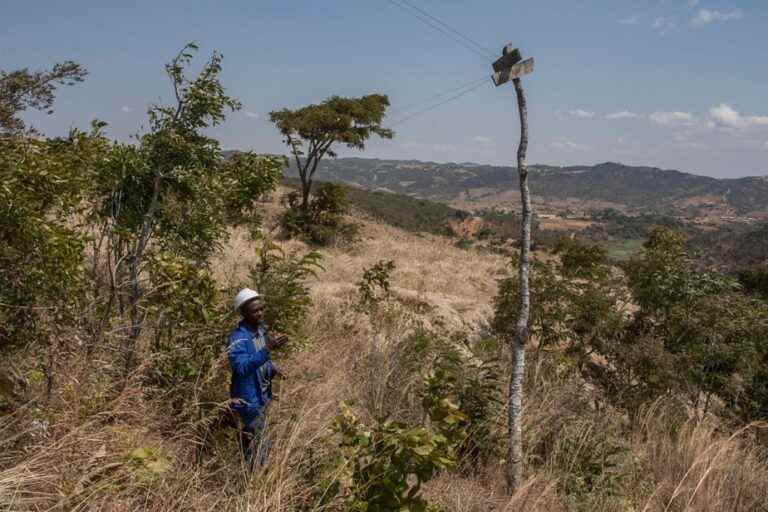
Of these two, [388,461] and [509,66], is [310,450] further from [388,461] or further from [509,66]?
[509,66]

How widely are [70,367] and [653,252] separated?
10.2 m

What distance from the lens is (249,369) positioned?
3037 mm

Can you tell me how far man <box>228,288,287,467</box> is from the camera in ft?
9.93

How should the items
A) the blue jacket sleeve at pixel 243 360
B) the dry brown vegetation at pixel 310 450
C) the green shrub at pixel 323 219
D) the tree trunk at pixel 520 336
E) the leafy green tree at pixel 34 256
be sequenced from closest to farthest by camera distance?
1. the dry brown vegetation at pixel 310 450
2. the leafy green tree at pixel 34 256
3. the blue jacket sleeve at pixel 243 360
4. the tree trunk at pixel 520 336
5. the green shrub at pixel 323 219

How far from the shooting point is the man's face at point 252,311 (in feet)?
10.6

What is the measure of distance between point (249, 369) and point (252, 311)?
0.39m

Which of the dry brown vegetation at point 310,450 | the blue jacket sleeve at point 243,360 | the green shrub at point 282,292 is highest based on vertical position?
the green shrub at point 282,292

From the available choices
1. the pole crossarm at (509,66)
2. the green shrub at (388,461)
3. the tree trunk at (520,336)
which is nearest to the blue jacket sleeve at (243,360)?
the green shrub at (388,461)

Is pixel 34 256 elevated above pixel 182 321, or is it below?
above

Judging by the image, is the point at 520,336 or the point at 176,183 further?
the point at 176,183

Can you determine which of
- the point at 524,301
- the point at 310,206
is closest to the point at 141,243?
the point at 524,301

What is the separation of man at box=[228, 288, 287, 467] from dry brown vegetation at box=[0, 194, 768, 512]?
0.13m

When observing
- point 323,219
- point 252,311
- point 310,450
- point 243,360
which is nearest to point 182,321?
point 252,311

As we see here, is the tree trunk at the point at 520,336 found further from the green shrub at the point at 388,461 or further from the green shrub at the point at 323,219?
the green shrub at the point at 323,219
